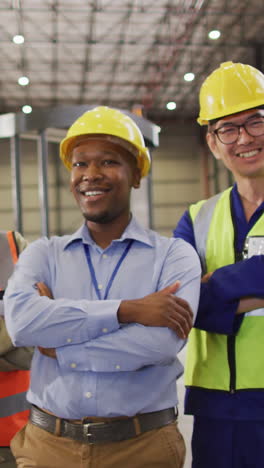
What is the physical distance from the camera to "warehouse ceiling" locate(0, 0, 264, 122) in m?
13.0

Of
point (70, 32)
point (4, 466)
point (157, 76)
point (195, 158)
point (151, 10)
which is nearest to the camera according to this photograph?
point (4, 466)

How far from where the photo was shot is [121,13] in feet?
43.4

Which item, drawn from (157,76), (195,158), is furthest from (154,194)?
(157,76)

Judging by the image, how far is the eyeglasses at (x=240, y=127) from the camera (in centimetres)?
210

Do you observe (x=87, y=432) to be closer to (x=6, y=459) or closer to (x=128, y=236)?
(x=128, y=236)

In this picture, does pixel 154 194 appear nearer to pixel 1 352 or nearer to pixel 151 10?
pixel 151 10

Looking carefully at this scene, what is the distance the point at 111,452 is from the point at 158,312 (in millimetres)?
510

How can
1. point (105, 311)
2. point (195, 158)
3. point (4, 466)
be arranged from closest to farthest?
1. point (105, 311)
2. point (4, 466)
3. point (195, 158)

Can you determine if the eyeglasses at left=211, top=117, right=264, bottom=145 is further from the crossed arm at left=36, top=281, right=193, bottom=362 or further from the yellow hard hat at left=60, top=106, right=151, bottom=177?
the crossed arm at left=36, top=281, right=193, bottom=362

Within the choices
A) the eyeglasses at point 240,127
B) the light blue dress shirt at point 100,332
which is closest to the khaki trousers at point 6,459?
the light blue dress shirt at point 100,332

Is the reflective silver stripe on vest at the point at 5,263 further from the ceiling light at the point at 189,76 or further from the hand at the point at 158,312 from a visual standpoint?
the ceiling light at the point at 189,76

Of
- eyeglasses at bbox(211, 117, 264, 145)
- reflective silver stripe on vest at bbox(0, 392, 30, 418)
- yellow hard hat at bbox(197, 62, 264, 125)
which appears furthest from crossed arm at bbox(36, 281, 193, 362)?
reflective silver stripe on vest at bbox(0, 392, 30, 418)

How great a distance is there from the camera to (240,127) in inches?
83.4

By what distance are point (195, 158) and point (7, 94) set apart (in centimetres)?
942
